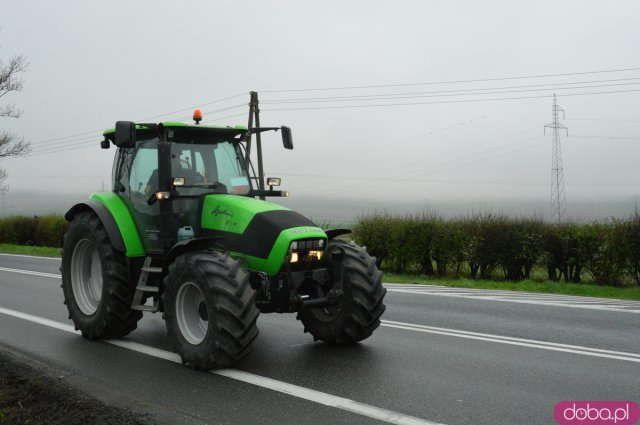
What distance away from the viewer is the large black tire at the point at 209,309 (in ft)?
20.4

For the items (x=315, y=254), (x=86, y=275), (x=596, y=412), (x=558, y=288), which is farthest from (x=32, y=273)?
(x=596, y=412)

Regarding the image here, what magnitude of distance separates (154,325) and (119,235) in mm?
1842

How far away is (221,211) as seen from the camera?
7.21m

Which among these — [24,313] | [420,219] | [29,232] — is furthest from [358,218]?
[29,232]

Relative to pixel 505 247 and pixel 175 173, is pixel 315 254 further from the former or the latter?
pixel 505 247

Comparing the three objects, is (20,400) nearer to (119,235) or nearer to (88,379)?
(88,379)

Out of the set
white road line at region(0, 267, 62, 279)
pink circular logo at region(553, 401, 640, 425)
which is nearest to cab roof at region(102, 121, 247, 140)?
pink circular logo at region(553, 401, 640, 425)

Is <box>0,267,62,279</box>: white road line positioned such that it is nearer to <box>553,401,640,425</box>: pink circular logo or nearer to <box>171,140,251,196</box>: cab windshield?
<box>171,140,251,196</box>: cab windshield

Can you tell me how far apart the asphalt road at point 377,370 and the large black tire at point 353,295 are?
0.77 ft

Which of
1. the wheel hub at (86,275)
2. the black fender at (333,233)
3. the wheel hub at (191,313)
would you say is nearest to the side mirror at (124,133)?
the wheel hub at (191,313)

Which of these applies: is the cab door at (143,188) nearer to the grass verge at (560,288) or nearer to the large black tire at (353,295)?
the large black tire at (353,295)

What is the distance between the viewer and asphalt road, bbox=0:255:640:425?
5336mm

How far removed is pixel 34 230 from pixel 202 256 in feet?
115

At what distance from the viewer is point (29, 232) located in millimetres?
38469
